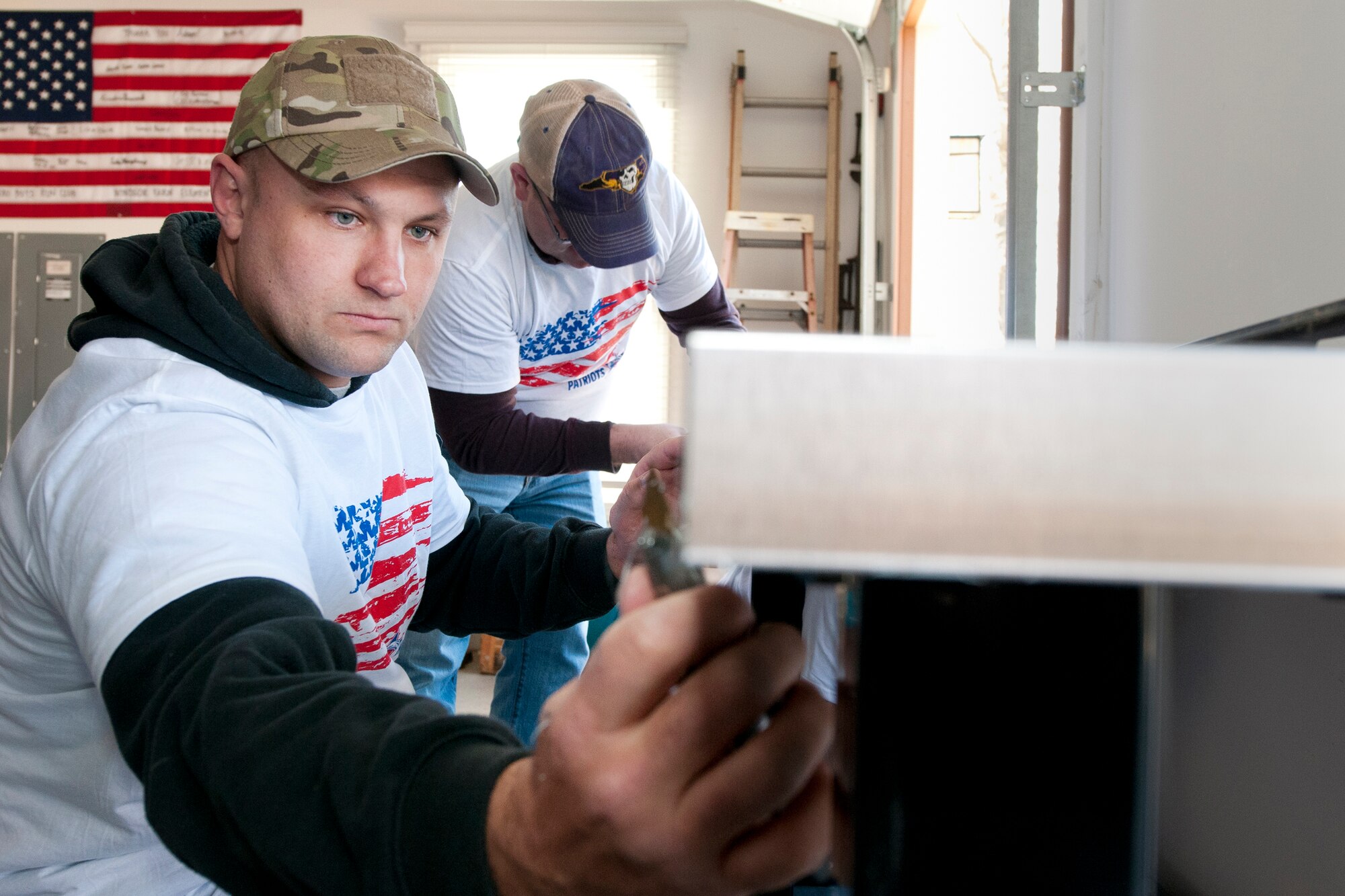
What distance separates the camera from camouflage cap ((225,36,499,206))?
939 millimetres

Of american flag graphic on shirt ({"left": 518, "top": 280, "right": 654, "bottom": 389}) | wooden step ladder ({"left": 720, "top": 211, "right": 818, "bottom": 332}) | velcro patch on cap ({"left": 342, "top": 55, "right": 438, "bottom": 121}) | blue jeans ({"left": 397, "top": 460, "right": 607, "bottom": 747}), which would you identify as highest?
wooden step ladder ({"left": 720, "top": 211, "right": 818, "bottom": 332})

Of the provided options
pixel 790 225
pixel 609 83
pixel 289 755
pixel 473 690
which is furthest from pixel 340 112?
pixel 609 83

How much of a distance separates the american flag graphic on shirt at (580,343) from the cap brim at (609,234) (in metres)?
0.20

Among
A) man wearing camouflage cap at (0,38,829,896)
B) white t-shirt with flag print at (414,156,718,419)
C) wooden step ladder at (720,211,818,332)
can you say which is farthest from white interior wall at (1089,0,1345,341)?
wooden step ladder at (720,211,818,332)

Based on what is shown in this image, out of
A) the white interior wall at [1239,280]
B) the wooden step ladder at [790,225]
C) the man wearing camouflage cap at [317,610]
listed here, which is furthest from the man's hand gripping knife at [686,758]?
the wooden step ladder at [790,225]

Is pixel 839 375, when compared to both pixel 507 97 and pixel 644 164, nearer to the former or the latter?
pixel 644 164

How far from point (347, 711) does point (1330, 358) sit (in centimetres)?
41

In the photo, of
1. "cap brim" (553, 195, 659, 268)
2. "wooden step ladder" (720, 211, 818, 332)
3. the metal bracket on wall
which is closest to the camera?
the metal bracket on wall

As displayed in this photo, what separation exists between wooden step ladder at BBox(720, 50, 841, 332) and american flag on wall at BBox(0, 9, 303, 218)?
2.32 meters

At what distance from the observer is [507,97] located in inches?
187

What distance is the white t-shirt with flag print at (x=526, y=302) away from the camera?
1806mm

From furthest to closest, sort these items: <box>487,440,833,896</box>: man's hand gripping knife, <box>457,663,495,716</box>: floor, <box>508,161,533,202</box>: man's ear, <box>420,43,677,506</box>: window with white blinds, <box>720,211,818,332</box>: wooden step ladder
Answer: <box>420,43,677,506</box>: window with white blinds < <box>720,211,818,332</box>: wooden step ladder < <box>457,663,495,716</box>: floor < <box>508,161,533,202</box>: man's ear < <box>487,440,833,896</box>: man's hand gripping knife

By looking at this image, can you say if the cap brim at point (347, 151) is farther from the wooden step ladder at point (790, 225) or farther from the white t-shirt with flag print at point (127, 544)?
the wooden step ladder at point (790, 225)

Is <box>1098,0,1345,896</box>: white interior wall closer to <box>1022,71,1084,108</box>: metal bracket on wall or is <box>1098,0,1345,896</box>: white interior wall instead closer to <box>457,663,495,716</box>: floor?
<box>1022,71,1084,108</box>: metal bracket on wall
